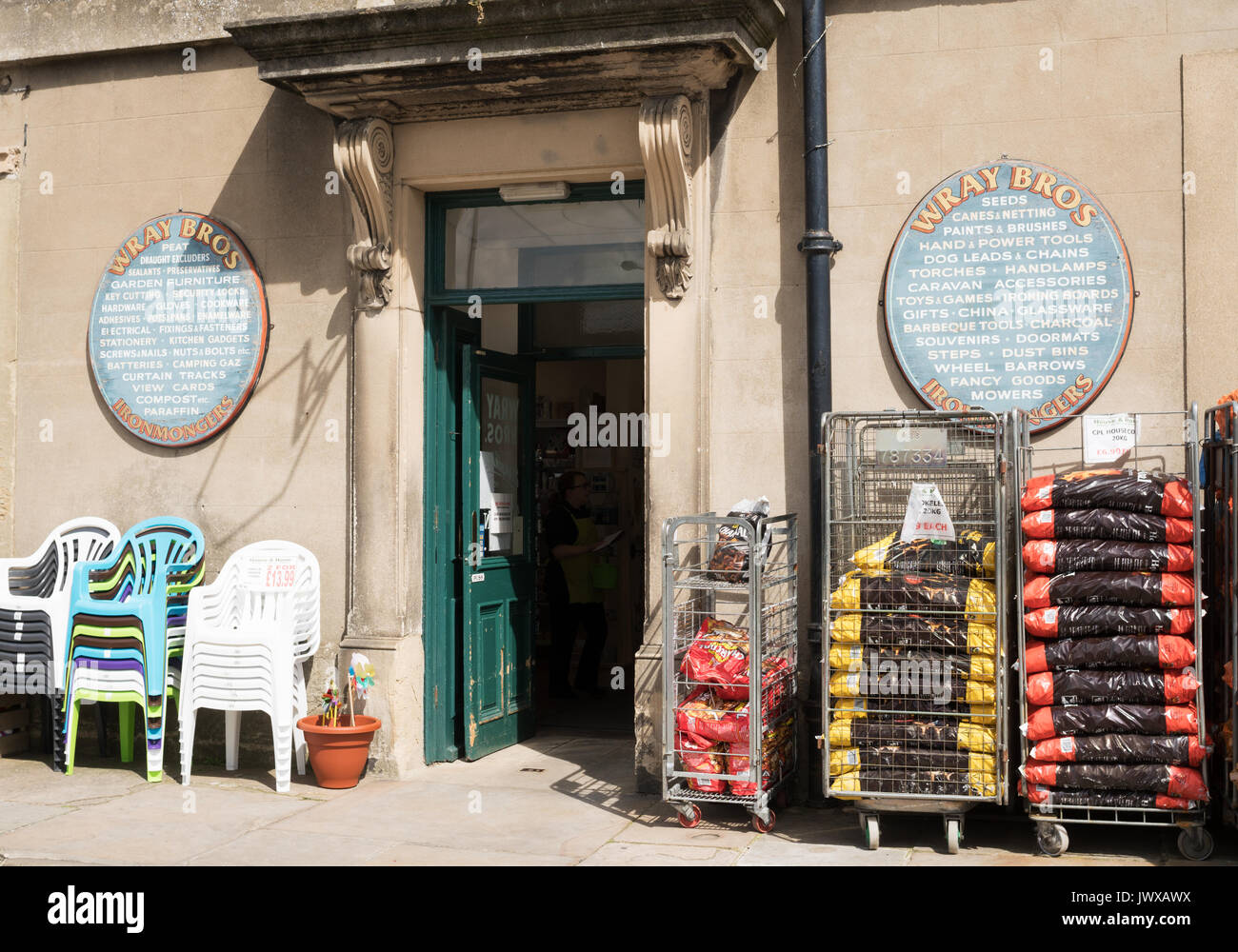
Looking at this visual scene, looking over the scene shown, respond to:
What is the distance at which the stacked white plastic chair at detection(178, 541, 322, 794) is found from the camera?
21.9 feet

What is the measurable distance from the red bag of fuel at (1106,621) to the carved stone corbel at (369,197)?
13.2 ft

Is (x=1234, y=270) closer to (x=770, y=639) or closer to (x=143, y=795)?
(x=770, y=639)

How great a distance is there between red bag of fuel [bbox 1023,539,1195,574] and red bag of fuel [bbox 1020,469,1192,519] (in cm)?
15

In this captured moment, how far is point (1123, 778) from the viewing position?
5117mm

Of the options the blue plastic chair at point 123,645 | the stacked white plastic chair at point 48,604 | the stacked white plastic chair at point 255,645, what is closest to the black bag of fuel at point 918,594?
the stacked white plastic chair at point 255,645

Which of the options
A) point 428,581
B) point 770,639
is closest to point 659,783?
point 770,639

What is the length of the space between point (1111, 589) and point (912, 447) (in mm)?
1287

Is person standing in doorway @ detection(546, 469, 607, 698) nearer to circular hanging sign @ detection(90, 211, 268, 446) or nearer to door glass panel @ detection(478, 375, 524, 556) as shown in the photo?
door glass panel @ detection(478, 375, 524, 556)

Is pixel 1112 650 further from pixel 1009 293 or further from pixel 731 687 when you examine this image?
pixel 1009 293

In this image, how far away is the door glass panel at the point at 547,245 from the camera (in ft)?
23.3

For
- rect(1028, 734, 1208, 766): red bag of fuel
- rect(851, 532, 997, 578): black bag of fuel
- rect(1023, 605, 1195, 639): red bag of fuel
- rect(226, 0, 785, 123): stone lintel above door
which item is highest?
rect(226, 0, 785, 123): stone lintel above door

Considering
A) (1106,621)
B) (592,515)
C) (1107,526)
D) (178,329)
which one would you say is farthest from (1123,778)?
(592,515)

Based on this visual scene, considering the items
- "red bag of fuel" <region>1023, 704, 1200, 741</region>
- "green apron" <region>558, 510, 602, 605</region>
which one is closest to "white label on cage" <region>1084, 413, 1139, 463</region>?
"red bag of fuel" <region>1023, 704, 1200, 741</region>

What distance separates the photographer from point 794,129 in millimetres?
6555
